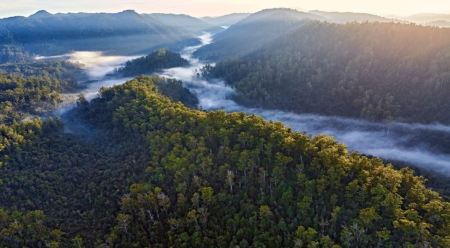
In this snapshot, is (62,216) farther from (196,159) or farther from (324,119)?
(324,119)

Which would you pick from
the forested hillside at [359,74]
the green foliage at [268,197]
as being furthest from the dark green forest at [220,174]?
the forested hillside at [359,74]

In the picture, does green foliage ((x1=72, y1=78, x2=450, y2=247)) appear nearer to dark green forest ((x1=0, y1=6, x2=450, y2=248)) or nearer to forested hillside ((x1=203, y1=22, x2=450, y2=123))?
dark green forest ((x1=0, y1=6, x2=450, y2=248))

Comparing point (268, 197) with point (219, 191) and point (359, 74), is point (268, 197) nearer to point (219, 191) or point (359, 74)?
point (219, 191)

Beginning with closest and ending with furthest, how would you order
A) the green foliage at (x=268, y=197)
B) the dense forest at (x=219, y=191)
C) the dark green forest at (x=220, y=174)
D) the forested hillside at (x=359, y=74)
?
the green foliage at (x=268, y=197)
the dense forest at (x=219, y=191)
the dark green forest at (x=220, y=174)
the forested hillside at (x=359, y=74)

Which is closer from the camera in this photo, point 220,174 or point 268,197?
point 268,197

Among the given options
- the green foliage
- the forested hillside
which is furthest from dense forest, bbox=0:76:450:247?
the forested hillside

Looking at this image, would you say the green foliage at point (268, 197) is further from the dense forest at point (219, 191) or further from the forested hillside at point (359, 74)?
the forested hillside at point (359, 74)

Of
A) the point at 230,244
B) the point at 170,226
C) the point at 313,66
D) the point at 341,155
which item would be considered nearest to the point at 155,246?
the point at 170,226

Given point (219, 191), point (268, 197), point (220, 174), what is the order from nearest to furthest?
point (268, 197) → point (219, 191) → point (220, 174)

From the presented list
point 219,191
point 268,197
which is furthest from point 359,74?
point 219,191
